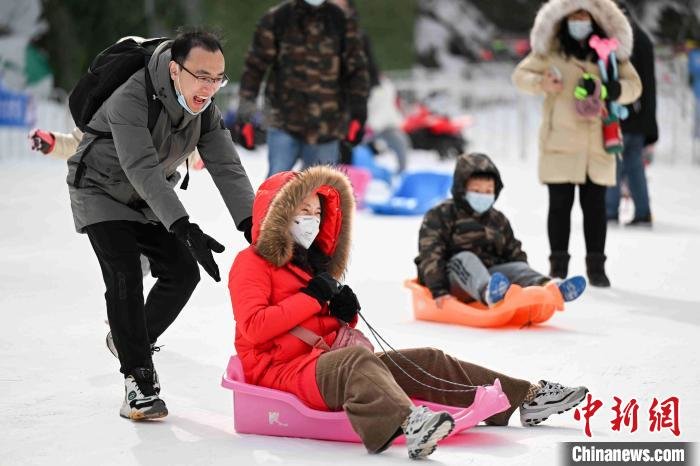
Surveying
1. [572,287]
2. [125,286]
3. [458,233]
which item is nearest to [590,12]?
[458,233]

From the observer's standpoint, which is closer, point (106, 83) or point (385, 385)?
point (385, 385)

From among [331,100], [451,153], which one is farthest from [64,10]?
[331,100]

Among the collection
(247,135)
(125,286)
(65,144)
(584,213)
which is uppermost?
(65,144)

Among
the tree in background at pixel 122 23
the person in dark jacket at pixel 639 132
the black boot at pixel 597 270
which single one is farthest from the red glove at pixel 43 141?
the tree in background at pixel 122 23

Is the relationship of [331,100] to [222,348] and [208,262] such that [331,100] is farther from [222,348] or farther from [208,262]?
[208,262]

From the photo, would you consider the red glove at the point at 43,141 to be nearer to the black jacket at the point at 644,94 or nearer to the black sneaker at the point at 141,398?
the black sneaker at the point at 141,398

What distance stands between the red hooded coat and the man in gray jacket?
0.13 m

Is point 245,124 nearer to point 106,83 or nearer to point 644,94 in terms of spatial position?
point 106,83

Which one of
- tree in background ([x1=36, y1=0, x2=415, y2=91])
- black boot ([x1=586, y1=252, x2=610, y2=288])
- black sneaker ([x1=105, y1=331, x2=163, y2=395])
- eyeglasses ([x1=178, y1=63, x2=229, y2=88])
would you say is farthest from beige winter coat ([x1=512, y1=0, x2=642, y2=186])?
tree in background ([x1=36, y1=0, x2=415, y2=91])

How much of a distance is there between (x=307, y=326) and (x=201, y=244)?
0.39 metres

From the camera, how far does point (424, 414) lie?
10.6ft

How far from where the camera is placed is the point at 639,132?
872cm

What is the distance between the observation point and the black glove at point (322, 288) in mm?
3609

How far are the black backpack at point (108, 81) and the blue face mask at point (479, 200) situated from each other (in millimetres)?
1912
